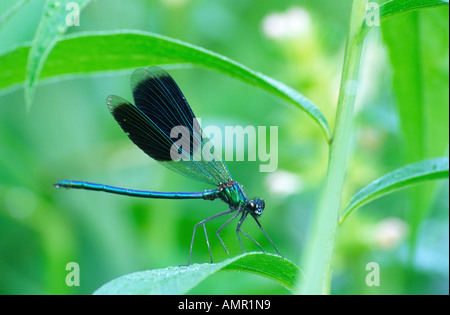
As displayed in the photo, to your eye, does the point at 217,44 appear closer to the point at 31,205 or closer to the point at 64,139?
the point at 64,139

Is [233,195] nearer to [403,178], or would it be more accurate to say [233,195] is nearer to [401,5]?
[403,178]

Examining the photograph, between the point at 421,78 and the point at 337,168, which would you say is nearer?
the point at 337,168

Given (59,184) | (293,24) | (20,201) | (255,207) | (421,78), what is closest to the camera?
(59,184)

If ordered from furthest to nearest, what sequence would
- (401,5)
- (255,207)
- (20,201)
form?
(20,201) < (255,207) < (401,5)

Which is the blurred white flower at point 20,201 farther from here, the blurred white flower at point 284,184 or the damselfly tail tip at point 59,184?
the damselfly tail tip at point 59,184

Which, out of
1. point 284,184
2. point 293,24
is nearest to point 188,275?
point 284,184

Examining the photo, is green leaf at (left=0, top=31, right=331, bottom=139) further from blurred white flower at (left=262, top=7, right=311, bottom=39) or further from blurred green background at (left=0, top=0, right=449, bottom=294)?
blurred white flower at (left=262, top=7, right=311, bottom=39)

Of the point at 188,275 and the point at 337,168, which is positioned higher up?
the point at 337,168
